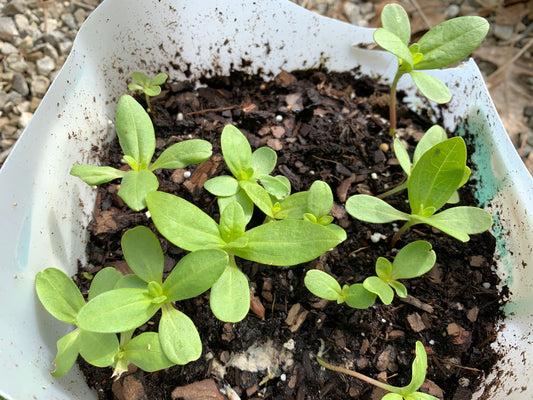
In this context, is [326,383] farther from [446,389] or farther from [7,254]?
[7,254]

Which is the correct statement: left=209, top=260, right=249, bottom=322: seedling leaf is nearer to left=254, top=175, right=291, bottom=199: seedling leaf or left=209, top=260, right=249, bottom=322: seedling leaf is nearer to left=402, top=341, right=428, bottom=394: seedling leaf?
left=254, top=175, right=291, bottom=199: seedling leaf

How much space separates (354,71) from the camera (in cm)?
141

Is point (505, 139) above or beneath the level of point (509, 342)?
above

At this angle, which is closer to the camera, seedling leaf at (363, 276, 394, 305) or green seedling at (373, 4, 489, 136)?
seedling leaf at (363, 276, 394, 305)

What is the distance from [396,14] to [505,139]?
0.43 meters

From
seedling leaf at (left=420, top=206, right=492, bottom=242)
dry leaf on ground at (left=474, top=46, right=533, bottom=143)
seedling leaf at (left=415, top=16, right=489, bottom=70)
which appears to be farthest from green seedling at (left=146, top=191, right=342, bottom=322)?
dry leaf on ground at (left=474, top=46, right=533, bottom=143)

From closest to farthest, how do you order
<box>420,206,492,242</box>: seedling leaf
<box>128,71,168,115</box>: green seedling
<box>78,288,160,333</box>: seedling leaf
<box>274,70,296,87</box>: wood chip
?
<box>78,288,160,333</box>: seedling leaf
<box>420,206,492,242</box>: seedling leaf
<box>128,71,168,115</box>: green seedling
<box>274,70,296,87</box>: wood chip

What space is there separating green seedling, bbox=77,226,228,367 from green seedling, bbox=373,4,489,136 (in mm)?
647

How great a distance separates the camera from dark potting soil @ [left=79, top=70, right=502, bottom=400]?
3.36ft

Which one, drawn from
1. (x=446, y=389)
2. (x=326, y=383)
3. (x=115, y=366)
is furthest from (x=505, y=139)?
(x=115, y=366)

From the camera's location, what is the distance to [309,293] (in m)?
1.08

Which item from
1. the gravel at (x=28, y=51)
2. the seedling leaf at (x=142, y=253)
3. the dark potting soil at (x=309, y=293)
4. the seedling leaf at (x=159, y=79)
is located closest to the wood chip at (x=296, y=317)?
the dark potting soil at (x=309, y=293)

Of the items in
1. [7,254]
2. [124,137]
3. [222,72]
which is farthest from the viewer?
[222,72]

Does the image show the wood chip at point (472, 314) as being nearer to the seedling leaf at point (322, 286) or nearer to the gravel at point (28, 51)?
the seedling leaf at point (322, 286)
